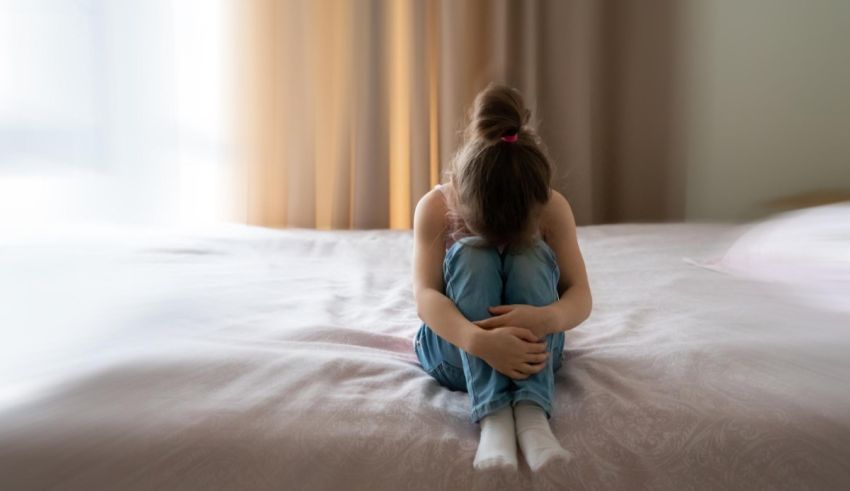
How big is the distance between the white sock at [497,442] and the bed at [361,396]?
0.02 m

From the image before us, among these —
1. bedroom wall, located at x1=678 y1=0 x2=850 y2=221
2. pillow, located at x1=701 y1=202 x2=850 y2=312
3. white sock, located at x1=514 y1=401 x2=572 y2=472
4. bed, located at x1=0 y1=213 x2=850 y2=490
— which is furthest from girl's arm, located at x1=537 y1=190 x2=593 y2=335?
bedroom wall, located at x1=678 y1=0 x2=850 y2=221

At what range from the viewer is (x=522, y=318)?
104 cm

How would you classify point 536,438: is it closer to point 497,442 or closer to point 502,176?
point 497,442

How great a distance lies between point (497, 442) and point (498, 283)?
0.86 feet

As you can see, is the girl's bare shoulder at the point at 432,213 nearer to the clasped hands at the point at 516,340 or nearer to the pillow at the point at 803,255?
the clasped hands at the point at 516,340

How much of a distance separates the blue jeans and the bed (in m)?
0.04

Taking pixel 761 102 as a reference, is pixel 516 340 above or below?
below

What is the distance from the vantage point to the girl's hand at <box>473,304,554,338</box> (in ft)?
3.43

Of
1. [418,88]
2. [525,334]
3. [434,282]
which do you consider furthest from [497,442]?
[418,88]

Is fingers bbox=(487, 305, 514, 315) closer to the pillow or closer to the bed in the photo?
the bed

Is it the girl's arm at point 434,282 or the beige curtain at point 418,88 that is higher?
the beige curtain at point 418,88

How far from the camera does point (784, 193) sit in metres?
2.76

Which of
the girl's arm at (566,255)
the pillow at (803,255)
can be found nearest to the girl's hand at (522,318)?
the girl's arm at (566,255)

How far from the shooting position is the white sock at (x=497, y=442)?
900 mm
